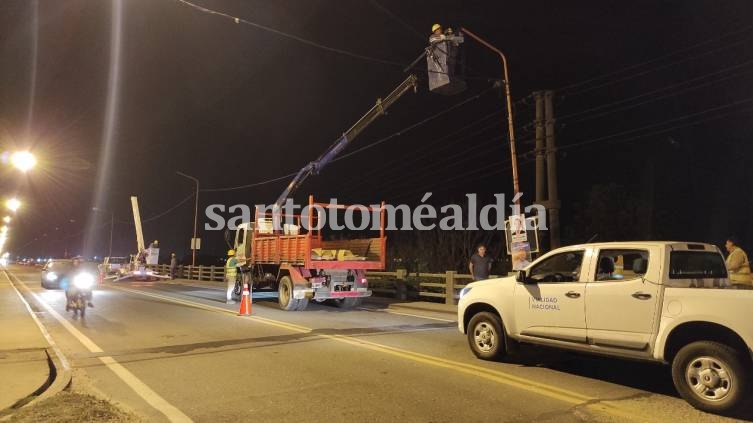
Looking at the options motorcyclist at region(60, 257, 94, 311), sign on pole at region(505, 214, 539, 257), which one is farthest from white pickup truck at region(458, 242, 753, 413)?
motorcyclist at region(60, 257, 94, 311)

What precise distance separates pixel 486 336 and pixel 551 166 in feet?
30.1

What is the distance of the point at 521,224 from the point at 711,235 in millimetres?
47134

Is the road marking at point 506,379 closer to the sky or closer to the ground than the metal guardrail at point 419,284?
closer to the ground

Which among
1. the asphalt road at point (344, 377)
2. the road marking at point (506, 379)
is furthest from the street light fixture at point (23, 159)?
the road marking at point (506, 379)

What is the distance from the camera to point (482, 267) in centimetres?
1462

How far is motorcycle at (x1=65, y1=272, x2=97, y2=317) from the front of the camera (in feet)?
47.1

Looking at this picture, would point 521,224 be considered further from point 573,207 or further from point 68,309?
point 573,207

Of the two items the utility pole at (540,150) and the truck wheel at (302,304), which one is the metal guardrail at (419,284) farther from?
the truck wheel at (302,304)

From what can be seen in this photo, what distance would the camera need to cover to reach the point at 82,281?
1455 cm

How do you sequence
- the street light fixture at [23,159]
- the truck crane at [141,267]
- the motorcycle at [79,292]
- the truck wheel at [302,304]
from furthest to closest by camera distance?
the truck crane at [141,267]
the truck wheel at [302,304]
the motorcycle at [79,292]
the street light fixture at [23,159]

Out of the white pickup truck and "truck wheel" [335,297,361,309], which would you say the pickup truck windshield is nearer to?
the white pickup truck

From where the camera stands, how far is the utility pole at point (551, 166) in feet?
51.6

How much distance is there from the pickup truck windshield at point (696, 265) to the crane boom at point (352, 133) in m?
11.1

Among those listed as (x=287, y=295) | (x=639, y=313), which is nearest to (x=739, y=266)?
(x=639, y=313)
